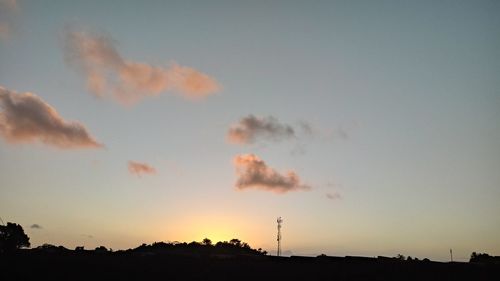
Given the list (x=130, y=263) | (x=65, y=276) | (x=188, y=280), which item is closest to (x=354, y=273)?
(x=188, y=280)

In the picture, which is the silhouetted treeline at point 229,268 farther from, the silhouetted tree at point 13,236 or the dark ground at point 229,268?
the silhouetted tree at point 13,236

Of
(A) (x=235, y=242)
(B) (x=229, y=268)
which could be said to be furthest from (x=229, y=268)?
(A) (x=235, y=242)

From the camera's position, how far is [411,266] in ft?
168

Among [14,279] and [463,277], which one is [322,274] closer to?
[463,277]

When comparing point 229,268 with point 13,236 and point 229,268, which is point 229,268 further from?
Result: point 13,236

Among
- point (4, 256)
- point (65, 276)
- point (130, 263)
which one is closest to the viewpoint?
point (65, 276)

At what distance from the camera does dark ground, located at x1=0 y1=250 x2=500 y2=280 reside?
49344 mm

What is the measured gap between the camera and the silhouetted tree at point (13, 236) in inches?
4730

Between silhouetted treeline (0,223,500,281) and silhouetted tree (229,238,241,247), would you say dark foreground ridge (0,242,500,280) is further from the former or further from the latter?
silhouetted tree (229,238,241,247)

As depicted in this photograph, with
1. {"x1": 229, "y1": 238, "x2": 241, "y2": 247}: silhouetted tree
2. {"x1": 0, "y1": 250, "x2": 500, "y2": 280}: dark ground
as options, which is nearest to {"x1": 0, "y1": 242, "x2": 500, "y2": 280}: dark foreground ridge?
{"x1": 0, "y1": 250, "x2": 500, "y2": 280}: dark ground

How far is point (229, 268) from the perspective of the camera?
179 feet

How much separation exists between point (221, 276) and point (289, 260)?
9.85m

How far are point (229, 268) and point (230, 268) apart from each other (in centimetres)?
12

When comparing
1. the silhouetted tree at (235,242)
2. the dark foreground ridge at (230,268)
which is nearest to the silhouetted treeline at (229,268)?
the dark foreground ridge at (230,268)
